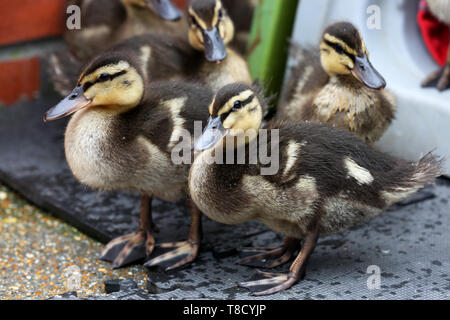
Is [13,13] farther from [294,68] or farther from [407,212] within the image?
[407,212]

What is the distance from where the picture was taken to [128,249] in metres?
2.89

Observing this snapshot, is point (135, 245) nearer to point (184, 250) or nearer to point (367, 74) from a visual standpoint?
point (184, 250)

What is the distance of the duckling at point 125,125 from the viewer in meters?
2.63

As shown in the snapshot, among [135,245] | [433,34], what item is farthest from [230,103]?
[433,34]

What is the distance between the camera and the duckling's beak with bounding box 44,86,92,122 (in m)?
2.62

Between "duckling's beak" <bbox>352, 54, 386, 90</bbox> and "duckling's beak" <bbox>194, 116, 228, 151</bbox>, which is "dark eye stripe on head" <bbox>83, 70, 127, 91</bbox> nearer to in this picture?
"duckling's beak" <bbox>194, 116, 228, 151</bbox>

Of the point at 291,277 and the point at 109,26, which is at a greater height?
the point at 109,26

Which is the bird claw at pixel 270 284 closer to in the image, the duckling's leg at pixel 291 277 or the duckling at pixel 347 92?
the duckling's leg at pixel 291 277

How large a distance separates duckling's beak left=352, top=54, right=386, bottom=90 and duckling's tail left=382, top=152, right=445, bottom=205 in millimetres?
320

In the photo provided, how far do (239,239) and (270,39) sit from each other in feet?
4.28

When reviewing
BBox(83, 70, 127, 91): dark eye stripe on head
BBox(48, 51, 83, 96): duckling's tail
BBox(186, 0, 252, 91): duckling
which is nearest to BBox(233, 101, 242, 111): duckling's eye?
BBox(83, 70, 127, 91): dark eye stripe on head

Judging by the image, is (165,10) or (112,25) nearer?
(165,10)

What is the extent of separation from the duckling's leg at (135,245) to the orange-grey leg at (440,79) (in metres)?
1.50

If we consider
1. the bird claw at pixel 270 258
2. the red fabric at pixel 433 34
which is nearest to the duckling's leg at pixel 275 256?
the bird claw at pixel 270 258
